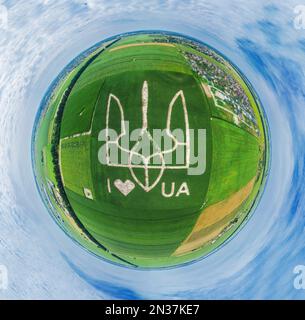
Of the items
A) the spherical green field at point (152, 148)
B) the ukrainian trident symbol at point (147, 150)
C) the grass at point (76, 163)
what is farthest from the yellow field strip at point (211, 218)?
the grass at point (76, 163)

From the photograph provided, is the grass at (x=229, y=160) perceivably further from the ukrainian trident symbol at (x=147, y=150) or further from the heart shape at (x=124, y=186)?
the heart shape at (x=124, y=186)

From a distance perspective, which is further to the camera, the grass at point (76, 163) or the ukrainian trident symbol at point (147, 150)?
the grass at point (76, 163)

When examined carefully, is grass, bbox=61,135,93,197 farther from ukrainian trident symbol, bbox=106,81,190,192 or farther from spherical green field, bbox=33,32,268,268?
ukrainian trident symbol, bbox=106,81,190,192

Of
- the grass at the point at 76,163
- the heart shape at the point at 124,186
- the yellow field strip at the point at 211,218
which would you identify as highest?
the grass at the point at 76,163

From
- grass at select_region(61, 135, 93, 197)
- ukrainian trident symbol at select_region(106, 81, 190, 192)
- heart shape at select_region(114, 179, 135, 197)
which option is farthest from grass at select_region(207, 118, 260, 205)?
grass at select_region(61, 135, 93, 197)

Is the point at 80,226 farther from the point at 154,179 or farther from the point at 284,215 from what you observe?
the point at 284,215

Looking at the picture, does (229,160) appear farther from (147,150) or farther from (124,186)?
(124,186)

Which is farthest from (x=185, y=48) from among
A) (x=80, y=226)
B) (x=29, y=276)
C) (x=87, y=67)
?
(x=29, y=276)

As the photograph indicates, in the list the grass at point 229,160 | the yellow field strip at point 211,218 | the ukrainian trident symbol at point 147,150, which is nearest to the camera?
the ukrainian trident symbol at point 147,150
